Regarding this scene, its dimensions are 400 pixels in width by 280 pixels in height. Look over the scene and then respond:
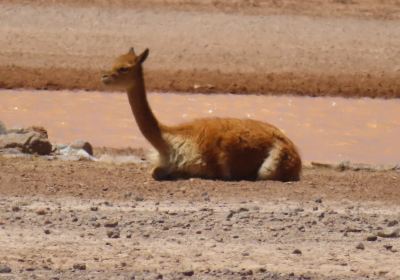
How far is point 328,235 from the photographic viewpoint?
9.91m

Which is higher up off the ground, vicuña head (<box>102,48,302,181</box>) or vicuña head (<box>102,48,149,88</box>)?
vicuña head (<box>102,48,149,88</box>)

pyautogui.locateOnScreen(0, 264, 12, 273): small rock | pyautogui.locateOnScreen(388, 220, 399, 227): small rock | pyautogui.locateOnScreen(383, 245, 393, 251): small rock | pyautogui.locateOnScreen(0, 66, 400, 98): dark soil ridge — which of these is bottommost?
pyautogui.locateOnScreen(0, 66, 400, 98): dark soil ridge

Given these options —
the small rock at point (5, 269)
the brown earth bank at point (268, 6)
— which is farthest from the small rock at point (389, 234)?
the brown earth bank at point (268, 6)

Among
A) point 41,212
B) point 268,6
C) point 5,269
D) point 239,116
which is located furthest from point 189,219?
point 268,6

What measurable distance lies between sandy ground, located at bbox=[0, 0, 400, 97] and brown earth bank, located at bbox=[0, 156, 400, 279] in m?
8.80

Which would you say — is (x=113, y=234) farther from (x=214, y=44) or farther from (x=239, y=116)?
(x=214, y=44)

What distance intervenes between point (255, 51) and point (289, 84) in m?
2.71

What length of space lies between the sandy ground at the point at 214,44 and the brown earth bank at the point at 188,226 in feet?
28.9

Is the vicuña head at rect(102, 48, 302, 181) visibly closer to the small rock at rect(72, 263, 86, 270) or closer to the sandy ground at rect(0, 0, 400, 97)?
the small rock at rect(72, 263, 86, 270)

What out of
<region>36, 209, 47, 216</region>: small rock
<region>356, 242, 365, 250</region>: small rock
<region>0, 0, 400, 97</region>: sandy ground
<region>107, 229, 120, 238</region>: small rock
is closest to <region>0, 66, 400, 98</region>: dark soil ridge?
<region>0, 0, 400, 97</region>: sandy ground

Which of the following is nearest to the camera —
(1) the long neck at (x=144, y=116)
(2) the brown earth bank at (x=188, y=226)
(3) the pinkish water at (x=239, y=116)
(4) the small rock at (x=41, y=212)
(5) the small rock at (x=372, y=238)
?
(2) the brown earth bank at (x=188, y=226)

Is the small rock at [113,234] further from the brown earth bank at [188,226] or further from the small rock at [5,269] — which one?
the small rock at [5,269]

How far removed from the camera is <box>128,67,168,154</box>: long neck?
41.1 ft

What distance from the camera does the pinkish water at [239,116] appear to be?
661 inches
